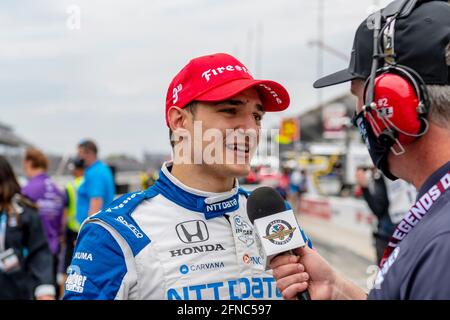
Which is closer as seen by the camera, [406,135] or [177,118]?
[406,135]

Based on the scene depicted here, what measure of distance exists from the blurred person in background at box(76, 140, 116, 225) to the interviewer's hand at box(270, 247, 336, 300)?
456cm

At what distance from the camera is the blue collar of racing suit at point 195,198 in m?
2.04

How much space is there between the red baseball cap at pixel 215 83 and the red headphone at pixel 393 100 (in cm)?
49

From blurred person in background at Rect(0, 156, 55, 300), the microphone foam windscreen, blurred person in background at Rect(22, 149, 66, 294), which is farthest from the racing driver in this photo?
blurred person in background at Rect(22, 149, 66, 294)

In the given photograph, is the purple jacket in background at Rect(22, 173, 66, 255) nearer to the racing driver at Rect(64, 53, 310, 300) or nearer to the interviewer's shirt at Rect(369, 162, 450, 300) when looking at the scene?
the racing driver at Rect(64, 53, 310, 300)

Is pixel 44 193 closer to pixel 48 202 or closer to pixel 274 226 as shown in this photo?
pixel 48 202

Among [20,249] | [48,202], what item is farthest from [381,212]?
[20,249]

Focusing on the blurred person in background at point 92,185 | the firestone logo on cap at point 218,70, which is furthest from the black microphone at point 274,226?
the blurred person in background at point 92,185

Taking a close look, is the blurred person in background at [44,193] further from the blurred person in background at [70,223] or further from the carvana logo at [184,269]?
the carvana logo at [184,269]

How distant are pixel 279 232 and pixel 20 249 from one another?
2.52m

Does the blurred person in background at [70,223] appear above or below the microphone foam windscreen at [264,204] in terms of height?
below

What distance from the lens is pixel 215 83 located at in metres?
2.01
